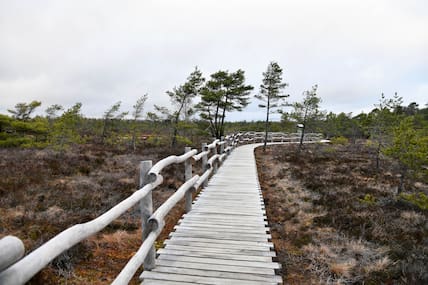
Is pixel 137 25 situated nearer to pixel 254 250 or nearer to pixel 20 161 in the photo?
pixel 20 161

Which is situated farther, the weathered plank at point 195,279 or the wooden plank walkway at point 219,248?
the wooden plank walkway at point 219,248

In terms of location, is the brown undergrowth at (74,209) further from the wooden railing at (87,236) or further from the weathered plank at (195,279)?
the wooden railing at (87,236)

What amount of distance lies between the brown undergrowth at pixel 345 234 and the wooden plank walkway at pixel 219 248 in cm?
69

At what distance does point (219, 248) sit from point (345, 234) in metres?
3.36

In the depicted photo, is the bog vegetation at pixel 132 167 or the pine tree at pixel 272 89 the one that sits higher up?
the pine tree at pixel 272 89

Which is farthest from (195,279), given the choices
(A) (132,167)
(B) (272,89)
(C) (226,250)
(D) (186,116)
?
(B) (272,89)

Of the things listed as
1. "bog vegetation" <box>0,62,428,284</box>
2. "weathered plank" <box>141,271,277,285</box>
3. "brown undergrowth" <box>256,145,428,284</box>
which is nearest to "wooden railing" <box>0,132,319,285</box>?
"weathered plank" <box>141,271,277,285</box>

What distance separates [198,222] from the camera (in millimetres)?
5066

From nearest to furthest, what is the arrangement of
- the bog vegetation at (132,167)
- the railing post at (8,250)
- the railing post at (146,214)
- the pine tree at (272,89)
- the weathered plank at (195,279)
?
the railing post at (8,250)
the weathered plank at (195,279)
the railing post at (146,214)
the bog vegetation at (132,167)
the pine tree at (272,89)

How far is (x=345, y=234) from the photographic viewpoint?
→ 5.64 metres

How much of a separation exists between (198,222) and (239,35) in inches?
1173

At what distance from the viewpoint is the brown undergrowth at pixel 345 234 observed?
13.4 ft

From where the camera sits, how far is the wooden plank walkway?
322 centimetres

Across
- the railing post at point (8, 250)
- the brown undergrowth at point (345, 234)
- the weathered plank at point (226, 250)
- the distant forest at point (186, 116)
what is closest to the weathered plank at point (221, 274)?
the weathered plank at point (226, 250)
